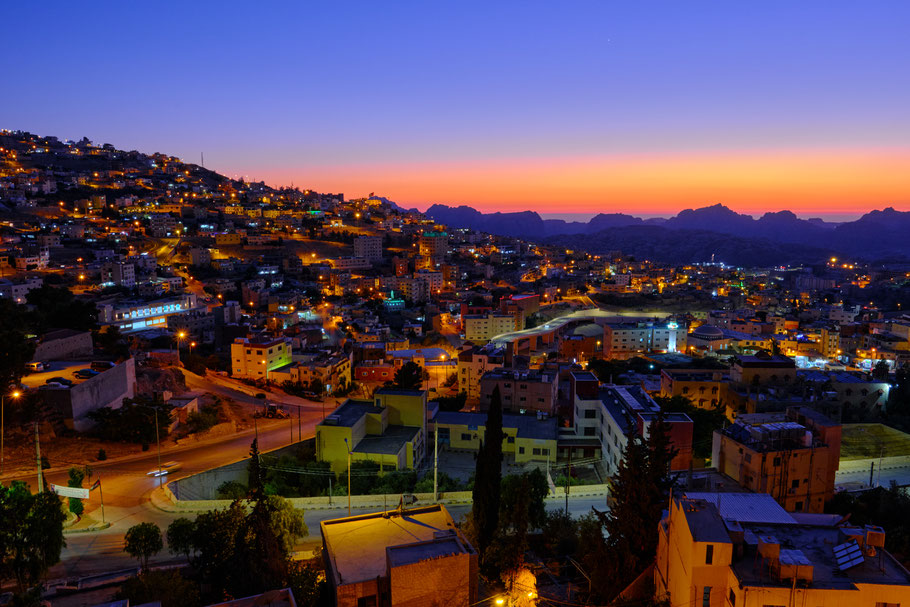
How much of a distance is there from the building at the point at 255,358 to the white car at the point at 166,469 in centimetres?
1060

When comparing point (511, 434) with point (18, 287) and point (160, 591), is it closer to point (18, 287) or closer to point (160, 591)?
point (160, 591)

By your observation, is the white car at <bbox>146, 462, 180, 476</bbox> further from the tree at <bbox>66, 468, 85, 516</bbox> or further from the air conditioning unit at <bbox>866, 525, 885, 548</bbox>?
the air conditioning unit at <bbox>866, 525, 885, 548</bbox>

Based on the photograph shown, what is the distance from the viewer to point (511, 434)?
1756 centimetres

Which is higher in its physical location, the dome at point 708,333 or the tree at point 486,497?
the tree at point 486,497

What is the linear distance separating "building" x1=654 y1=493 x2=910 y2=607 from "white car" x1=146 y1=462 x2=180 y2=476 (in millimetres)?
11854

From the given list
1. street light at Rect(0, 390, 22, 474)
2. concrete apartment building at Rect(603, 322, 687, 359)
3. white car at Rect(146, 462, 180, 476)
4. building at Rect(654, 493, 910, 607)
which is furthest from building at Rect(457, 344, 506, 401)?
building at Rect(654, 493, 910, 607)

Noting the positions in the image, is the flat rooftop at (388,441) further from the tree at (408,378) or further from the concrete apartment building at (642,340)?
the concrete apartment building at (642,340)

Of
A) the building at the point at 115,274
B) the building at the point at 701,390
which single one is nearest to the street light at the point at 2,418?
the building at the point at 701,390

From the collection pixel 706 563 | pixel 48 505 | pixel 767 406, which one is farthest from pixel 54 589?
pixel 767 406

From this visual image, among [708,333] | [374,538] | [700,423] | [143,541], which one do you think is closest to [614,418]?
[700,423]

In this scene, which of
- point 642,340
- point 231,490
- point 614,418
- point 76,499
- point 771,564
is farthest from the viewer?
point 642,340

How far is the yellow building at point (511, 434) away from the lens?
17.1m

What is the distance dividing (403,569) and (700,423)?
13.6 metres

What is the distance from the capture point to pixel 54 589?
845 cm
